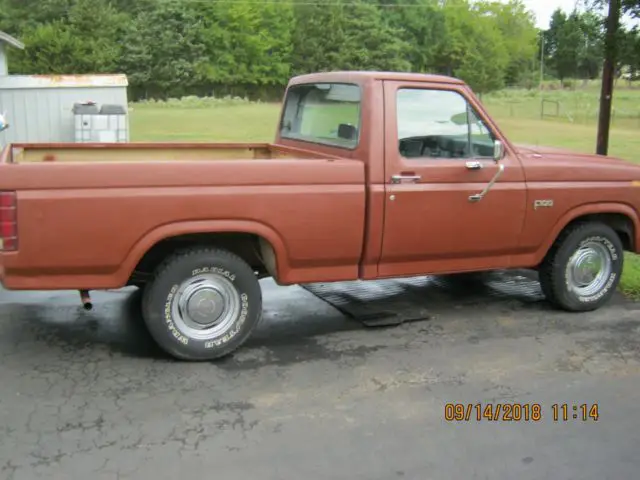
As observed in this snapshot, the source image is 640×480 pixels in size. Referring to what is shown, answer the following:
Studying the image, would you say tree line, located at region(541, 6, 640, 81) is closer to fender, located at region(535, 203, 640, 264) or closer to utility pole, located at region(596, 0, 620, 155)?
utility pole, located at region(596, 0, 620, 155)

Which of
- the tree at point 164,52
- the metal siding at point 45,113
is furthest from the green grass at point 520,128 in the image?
the tree at point 164,52

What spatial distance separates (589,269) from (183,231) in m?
3.54

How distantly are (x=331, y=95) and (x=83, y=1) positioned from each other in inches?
2082

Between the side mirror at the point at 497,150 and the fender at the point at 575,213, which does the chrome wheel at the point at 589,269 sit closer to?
the fender at the point at 575,213

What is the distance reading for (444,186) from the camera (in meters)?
5.19

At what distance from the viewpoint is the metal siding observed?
13352 millimetres

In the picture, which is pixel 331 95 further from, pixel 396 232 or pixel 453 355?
pixel 453 355

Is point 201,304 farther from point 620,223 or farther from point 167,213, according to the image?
point 620,223

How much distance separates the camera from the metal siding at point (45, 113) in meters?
13.4

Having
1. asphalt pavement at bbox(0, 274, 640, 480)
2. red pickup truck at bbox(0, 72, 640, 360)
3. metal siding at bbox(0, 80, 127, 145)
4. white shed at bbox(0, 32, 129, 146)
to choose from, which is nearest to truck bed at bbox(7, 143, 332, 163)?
red pickup truck at bbox(0, 72, 640, 360)

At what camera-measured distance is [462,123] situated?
5.40 meters

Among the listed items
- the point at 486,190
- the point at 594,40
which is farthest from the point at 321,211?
the point at 594,40

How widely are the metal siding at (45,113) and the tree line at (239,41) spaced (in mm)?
38044

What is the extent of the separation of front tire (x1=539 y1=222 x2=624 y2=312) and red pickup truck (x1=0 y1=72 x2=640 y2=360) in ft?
0.04
